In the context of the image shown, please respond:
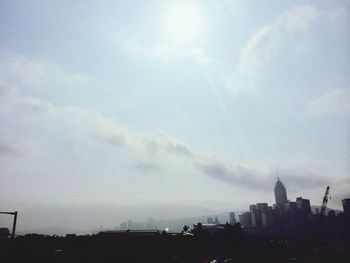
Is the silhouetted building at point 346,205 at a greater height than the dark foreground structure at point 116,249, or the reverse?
the silhouetted building at point 346,205

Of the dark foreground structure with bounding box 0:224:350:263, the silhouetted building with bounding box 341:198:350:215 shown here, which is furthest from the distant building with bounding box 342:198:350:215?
the dark foreground structure with bounding box 0:224:350:263

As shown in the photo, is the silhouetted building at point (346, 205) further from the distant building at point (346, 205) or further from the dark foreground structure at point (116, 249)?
the dark foreground structure at point (116, 249)

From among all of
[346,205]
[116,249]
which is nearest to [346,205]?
[346,205]

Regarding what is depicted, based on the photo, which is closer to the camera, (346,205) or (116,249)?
(116,249)

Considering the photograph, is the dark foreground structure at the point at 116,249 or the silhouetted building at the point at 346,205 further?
the silhouetted building at the point at 346,205

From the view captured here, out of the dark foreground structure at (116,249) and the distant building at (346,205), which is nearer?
the dark foreground structure at (116,249)

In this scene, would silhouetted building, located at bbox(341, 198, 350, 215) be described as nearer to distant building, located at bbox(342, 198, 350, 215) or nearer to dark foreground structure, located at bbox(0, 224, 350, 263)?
distant building, located at bbox(342, 198, 350, 215)

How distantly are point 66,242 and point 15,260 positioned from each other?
907 centimetres

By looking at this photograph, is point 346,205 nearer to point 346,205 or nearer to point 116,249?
point 346,205

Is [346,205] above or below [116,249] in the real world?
above

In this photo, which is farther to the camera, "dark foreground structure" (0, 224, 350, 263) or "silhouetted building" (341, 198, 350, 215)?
"silhouetted building" (341, 198, 350, 215)

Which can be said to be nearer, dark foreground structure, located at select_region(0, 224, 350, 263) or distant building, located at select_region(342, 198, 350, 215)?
dark foreground structure, located at select_region(0, 224, 350, 263)

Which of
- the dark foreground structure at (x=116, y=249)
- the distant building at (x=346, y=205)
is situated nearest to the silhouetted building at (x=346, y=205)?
the distant building at (x=346, y=205)

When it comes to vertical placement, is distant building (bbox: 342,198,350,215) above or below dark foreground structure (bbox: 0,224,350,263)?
above
